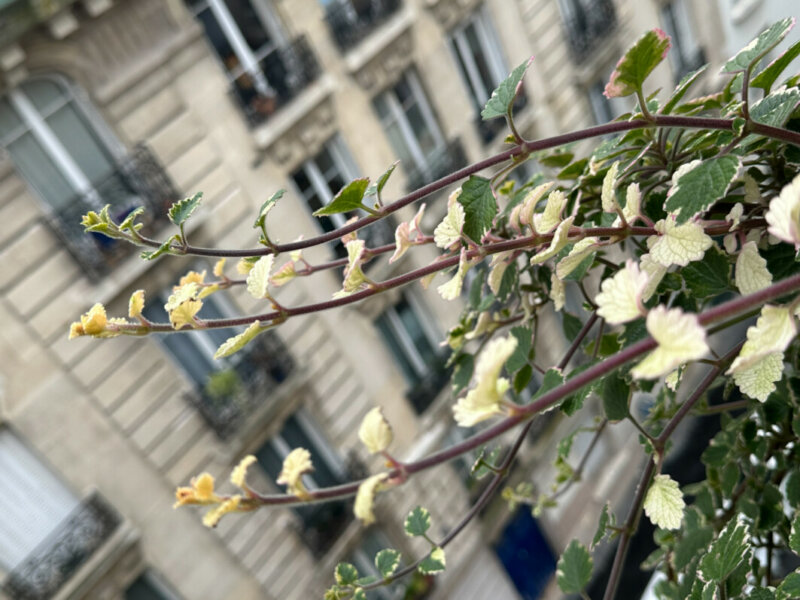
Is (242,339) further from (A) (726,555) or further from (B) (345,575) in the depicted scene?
(A) (726,555)

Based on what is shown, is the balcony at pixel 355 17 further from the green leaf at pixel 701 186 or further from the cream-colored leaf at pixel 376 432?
the cream-colored leaf at pixel 376 432

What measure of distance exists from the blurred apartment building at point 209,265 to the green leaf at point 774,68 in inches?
146

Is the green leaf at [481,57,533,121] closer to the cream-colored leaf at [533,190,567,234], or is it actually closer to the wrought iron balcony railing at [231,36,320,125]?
the cream-colored leaf at [533,190,567,234]

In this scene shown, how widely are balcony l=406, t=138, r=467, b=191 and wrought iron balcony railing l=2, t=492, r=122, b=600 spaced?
367 centimetres

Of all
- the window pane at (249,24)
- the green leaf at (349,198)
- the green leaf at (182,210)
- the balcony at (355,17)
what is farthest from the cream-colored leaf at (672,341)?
the balcony at (355,17)

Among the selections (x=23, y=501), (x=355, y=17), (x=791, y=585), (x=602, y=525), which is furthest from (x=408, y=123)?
(x=791, y=585)

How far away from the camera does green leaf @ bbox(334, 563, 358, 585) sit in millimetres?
1233

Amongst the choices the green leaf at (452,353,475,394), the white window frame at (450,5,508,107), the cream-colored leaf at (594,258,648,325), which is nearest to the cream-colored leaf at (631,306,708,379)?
the cream-colored leaf at (594,258,648,325)

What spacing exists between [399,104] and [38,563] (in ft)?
14.6

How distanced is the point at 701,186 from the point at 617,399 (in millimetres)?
515

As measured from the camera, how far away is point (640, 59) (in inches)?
31.7

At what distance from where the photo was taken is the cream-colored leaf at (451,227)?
963 millimetres

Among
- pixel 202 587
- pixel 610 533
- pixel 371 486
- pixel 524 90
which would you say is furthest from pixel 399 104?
pixel 371 486

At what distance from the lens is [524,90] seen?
247 inches
